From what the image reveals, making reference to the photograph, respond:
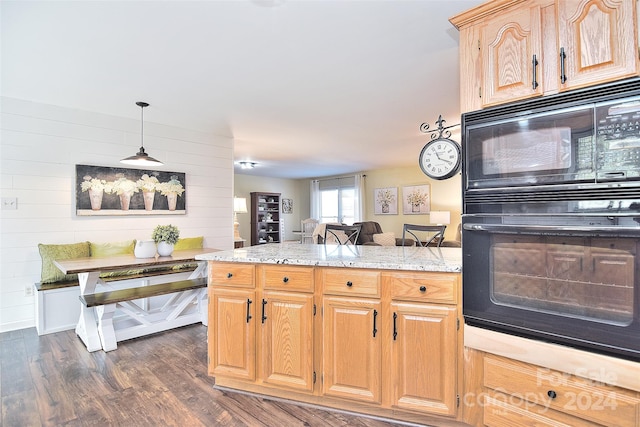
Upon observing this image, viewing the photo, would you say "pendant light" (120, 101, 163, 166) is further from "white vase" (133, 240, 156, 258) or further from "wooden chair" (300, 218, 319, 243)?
"wooden chair" (300, 218, 319, 243)

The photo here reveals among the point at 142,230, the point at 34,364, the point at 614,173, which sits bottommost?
the point at 34,364

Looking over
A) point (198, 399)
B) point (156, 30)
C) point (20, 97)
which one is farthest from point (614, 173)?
point (20, 97)

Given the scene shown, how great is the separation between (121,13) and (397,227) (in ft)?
24.2

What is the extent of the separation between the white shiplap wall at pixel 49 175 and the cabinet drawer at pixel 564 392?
413cm

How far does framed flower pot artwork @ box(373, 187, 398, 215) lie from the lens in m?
8.40

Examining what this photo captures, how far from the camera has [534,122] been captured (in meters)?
1.35

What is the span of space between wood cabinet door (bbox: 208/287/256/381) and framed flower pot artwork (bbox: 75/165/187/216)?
8.59 ft

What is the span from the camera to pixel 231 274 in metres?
2.05

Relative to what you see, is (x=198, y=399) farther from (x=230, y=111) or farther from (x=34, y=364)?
(x=230, y=111)

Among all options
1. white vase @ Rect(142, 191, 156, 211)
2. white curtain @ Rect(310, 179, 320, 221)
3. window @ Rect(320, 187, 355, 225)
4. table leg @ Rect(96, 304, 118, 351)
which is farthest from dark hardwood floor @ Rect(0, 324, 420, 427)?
white curtain @ Rect(310, 179, 320, 221)

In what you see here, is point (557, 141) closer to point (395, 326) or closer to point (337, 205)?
point (395, 326)

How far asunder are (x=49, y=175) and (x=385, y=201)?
6.90m

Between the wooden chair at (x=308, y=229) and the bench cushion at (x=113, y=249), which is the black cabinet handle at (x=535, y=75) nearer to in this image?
the bench cushion at (x=113, y=249)

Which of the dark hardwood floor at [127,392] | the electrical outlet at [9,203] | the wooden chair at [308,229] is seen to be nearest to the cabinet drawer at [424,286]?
the dark hardwood floor at [127,392]
